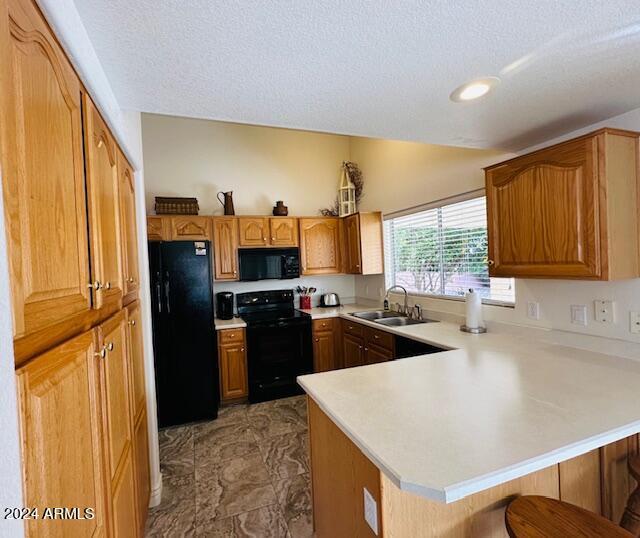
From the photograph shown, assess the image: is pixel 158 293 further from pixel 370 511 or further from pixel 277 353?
pixel 370 511

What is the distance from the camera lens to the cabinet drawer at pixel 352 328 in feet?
10.8

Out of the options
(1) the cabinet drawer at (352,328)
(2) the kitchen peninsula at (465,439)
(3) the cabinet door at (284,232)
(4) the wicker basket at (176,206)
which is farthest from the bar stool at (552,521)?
(4) the wicker basket at (176,206)

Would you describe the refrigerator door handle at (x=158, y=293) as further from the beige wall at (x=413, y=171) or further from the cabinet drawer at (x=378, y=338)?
the beige wall at (x=413, y=171)

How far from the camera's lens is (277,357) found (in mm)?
3453

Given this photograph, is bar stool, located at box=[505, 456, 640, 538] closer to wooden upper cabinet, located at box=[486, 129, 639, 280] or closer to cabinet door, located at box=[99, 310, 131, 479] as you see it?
wooden upper cabinet, located at box=[486, 129, 639, 280]

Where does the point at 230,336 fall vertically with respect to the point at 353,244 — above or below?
below

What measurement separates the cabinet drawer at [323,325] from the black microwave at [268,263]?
0.61 metres

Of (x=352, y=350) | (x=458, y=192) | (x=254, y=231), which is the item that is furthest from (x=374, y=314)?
(x=254, y=231)

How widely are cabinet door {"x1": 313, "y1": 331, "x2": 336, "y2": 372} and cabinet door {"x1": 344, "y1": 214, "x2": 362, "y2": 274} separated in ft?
2.79

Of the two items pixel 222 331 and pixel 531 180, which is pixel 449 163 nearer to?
pixel 531 180

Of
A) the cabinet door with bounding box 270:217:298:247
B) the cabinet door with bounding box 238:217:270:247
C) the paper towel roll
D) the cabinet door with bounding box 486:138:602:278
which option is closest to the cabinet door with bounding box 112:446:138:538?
the cabinet door with bounding box 486:138:602:278

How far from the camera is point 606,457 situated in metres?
1.34

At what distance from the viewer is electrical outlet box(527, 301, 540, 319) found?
213 cm

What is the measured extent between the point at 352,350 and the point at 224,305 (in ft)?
5.01
